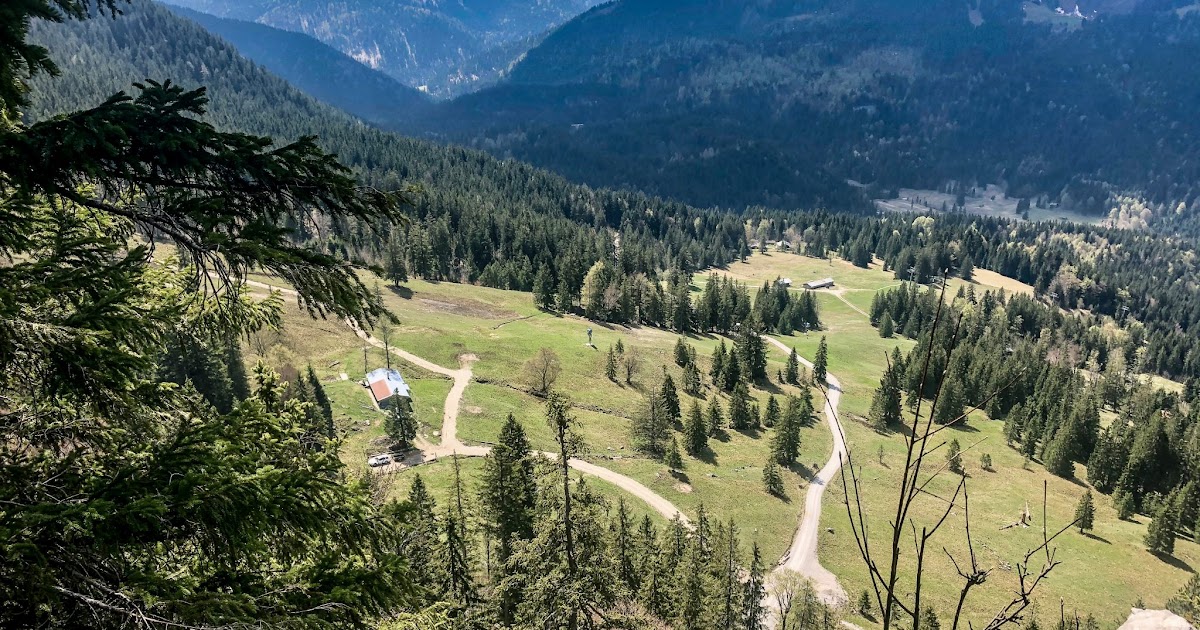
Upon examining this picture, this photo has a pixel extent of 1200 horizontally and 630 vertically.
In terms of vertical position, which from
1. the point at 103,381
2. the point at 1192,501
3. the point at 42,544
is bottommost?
the point at 1192,501

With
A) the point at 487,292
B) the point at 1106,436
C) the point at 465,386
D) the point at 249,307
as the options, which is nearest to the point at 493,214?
the point at 487,292

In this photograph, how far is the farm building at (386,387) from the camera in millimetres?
59406

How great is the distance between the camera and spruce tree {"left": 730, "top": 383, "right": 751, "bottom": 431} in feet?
255

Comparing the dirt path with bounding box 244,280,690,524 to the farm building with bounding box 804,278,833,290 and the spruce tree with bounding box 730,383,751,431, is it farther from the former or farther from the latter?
the farm building with bounding box 804,278,833,290

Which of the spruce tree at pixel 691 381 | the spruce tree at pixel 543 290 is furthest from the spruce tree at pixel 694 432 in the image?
the spruce tree at pixel 543 290

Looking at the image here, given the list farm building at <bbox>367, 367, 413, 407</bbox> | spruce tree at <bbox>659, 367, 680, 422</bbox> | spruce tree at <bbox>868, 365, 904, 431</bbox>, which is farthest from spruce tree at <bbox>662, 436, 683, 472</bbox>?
spruce tree at <bbox>868, 365, 904, 431</bbox>

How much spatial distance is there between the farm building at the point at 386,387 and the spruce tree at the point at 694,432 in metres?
30.7

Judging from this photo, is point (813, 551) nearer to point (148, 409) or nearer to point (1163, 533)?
point (1163, 533)

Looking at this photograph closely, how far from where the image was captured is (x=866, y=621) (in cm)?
4619

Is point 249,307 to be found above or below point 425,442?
above

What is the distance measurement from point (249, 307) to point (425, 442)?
164 ft

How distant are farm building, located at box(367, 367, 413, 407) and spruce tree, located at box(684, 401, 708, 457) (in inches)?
1207

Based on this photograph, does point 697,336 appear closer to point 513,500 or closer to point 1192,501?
point 1192,501

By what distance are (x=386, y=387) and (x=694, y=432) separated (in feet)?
110
